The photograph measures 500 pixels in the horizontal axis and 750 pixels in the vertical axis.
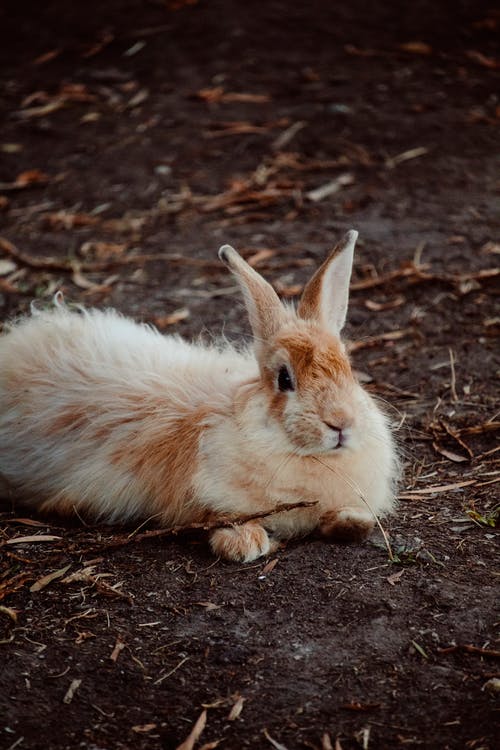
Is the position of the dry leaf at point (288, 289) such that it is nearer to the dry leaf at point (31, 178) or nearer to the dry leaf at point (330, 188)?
the dry leaf at point (330, 188)

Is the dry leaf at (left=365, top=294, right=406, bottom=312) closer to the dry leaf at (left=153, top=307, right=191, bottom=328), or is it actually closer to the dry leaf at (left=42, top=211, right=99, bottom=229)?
the dry leaf at (left=153, top=307, right=191, bottom=328)

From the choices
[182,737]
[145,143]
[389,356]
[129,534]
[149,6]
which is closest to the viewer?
[182,737]

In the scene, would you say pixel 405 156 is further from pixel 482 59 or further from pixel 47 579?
pixel 47 579

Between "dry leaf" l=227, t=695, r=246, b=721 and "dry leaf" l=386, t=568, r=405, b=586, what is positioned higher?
"dry leaf" l=227, t=695, r=246, b=721

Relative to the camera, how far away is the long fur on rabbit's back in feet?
13.5

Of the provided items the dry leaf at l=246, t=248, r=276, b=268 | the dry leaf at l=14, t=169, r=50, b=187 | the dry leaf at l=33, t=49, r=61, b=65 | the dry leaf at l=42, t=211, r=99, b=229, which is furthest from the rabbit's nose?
the dry leaf at l=33, t=49, r=61, b=65

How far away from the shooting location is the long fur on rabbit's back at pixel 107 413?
4.11 metres

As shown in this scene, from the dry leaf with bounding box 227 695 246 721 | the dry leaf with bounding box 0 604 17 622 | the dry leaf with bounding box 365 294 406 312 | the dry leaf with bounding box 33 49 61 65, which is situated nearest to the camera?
the dry leaf with bounding box 227 695 246 721

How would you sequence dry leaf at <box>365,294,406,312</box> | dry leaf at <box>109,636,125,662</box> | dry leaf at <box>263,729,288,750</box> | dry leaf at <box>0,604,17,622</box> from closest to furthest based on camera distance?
1. dry leaf at <box>263,729,288,750</box>
2. dry leaf at <box>109,636,125,662</box>
3. dry leaf at <box>0,604,17,622</box>
4. dry leaf at <box>365,294,406,312</box>

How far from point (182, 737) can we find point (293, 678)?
1.40 ft

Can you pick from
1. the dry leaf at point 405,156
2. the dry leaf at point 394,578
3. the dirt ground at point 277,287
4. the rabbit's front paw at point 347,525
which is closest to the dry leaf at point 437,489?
the dirt ground at point 277,287

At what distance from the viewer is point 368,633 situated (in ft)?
10.9

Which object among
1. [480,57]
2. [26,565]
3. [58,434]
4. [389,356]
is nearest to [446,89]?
[480,57]

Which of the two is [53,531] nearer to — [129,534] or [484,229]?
[129,534]
